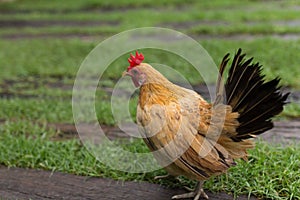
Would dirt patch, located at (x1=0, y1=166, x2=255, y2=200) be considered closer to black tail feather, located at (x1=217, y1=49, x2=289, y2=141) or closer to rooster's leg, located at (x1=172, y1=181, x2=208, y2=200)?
rooster's leg, located at (x1=172, y1=181, x2=208, y2=200)

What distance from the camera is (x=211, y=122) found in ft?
10.2

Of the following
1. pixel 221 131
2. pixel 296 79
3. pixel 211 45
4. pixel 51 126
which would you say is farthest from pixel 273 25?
pixel 221 131

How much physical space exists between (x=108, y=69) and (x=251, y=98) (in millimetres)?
4162

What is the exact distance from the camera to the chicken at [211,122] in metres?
2.96

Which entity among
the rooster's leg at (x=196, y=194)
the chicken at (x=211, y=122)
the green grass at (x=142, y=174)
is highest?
the chicken at (x=211, y=122)

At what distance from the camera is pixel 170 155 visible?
9.97ft

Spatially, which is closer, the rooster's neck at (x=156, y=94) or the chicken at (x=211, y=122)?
the chicken at (x=211, y=122)

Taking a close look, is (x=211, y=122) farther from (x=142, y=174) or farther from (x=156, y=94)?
(x=142, y=174)

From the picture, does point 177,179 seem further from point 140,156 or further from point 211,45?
point 211,45

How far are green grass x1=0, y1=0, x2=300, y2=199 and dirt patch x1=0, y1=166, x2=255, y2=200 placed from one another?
0.28 feet

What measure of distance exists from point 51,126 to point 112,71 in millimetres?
2142

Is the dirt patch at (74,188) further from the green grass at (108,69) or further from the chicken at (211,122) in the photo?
the chicken at (211,122)

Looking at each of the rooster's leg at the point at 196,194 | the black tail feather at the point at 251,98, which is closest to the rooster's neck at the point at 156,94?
the black tail feather at the point at 251,98

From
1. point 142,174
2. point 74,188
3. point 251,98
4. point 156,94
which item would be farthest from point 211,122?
point 74,188
